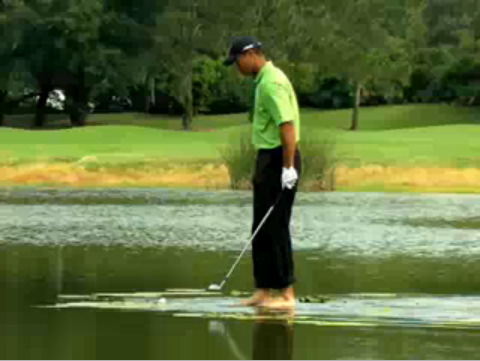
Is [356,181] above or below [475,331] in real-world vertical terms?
below

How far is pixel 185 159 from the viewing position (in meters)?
40.0

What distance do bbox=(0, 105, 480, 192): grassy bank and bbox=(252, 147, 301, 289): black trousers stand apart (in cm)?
2534

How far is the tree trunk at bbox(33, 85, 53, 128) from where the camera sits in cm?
7744

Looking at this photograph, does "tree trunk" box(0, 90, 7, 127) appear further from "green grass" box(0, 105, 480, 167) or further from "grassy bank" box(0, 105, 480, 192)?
"grassy bank" box(0, 105, 480, 192)

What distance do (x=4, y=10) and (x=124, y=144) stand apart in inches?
1054

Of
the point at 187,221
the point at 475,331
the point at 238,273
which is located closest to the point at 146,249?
the point at 238,273

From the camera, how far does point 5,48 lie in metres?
73.3

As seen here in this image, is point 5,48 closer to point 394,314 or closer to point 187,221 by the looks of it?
point 187,221

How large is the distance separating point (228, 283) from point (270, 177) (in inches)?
87.9

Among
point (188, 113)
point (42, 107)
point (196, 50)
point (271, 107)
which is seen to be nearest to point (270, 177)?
point (271, 107)

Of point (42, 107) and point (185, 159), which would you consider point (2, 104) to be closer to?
point (42, 107)

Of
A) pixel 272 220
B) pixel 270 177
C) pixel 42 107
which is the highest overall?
pixel 270 177

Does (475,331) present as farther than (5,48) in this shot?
No

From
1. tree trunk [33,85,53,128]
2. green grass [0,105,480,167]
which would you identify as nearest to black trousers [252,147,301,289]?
green grass [0,105,480,167]
